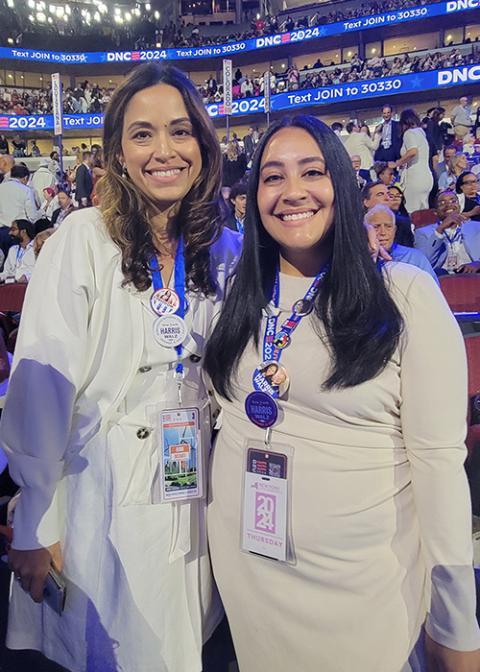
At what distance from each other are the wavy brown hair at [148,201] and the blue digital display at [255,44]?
21052 millimetres

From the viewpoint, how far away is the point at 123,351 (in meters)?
1.36

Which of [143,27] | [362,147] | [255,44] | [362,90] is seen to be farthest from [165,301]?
[143,27]

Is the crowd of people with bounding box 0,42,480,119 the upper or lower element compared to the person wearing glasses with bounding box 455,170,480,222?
upper

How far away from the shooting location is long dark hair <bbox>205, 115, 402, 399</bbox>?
1.20 m

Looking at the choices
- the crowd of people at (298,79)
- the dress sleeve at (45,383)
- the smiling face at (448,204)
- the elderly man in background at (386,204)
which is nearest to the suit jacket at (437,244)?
the smiling face at (448,204)

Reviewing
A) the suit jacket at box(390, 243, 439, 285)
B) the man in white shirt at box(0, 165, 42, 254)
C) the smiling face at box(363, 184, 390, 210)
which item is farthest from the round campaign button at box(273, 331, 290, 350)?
the man in white shirt at box(0, 165, 42, 254)

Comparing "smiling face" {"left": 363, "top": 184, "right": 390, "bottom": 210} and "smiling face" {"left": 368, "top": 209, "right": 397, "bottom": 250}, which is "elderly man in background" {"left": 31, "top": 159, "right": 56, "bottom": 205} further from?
"smiling face" {"left": 368, "top": 209, "right": 397, "bottom": 250}

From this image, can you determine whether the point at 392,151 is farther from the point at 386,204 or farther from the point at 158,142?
the point at 158,142

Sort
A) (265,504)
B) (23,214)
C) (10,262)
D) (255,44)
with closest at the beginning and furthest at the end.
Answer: (265,504)
(10,262)
(23,214)
(255,44)

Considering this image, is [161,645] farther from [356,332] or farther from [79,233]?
[79,233]

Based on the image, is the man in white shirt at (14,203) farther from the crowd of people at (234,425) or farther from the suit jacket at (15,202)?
the crowd of people at (234,425)

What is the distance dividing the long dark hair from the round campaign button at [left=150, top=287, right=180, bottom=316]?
0.13m

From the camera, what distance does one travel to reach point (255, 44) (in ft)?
89.2

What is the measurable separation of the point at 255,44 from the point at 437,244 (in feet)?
84.3
